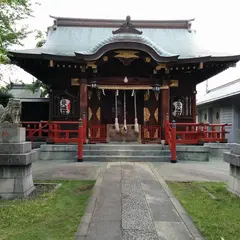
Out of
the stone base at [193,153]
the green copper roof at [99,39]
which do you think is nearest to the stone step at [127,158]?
the stone base at [193,153]

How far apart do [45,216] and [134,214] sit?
1.46 metres

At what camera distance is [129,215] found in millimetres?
4039

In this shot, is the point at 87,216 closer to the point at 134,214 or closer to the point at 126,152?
the point at 134,214

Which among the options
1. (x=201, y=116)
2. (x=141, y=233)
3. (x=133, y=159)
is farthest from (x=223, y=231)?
(x=201, y=116)

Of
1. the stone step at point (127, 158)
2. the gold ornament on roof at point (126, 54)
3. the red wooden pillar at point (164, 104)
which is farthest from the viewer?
the red wooden pillar at point (164, 104)

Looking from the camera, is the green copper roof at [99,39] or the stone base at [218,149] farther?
the green copper roof at [99,39]

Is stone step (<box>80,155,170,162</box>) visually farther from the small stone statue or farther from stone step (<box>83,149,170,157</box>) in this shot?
the small stone statue

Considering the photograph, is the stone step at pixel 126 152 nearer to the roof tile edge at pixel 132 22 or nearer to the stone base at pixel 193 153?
the stone base at pixel 193 153

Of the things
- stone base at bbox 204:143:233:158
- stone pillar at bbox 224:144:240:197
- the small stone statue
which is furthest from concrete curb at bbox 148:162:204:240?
stone base at bbox 204:143:233:158

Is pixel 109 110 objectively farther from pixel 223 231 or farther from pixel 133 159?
pixel 223 231

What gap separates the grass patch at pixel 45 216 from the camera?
334cm

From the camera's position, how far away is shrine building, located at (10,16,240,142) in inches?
430

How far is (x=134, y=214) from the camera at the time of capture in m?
4.07

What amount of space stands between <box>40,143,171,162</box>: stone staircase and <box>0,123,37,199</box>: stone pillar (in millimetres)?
4762
